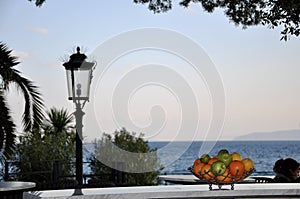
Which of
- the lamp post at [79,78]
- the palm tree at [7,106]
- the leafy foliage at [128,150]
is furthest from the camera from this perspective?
the leafy foliage at [128,150]

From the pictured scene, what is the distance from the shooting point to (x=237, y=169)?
159 inches

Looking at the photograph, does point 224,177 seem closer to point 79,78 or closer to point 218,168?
point 218,168

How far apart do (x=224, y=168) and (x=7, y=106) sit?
28.2 ft

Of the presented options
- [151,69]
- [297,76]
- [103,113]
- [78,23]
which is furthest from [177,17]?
[103,113]

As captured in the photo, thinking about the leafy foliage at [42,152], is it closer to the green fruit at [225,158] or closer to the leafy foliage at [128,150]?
the leafy foliage at [128,150]

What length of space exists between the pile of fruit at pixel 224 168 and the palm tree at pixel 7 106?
26.7 ft

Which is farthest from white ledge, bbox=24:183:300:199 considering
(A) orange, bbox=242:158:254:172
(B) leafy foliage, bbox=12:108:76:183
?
(B) leafy foliage, bbox=12:108:76:183

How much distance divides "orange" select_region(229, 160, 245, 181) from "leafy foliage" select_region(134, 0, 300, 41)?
2.85 metres

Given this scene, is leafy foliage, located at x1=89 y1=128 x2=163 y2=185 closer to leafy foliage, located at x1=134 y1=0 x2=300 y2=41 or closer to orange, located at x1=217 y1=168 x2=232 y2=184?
leafy foliage, located at x1=134 y1=0 x2=300 y2=41

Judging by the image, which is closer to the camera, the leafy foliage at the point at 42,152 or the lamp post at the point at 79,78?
the lamp post at the point at 79,78

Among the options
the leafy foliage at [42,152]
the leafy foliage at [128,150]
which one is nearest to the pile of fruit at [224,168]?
the leafy foliage at [42,152]

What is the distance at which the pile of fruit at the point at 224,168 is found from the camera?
4.04m

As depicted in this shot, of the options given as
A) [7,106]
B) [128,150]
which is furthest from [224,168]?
[128,150]

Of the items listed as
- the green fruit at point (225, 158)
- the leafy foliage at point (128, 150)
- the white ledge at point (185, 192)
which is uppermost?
the leafy foliage at point (128, 150)
